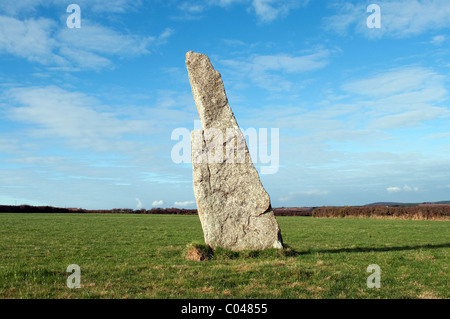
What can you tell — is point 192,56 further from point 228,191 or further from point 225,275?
point 225,275

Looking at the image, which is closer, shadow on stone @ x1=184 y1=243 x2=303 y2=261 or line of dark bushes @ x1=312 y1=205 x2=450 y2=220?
shadow on stone @ x1=184 y1=243 x2=303 y2=261

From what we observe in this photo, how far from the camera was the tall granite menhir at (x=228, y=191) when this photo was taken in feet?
41.1

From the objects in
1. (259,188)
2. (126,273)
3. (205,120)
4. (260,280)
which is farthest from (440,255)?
(126,273)

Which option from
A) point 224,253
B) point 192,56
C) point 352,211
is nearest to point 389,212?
point 352,211

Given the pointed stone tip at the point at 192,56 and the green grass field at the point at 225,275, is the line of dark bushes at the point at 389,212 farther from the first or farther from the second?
the pointed stone tip at the point at 192,56

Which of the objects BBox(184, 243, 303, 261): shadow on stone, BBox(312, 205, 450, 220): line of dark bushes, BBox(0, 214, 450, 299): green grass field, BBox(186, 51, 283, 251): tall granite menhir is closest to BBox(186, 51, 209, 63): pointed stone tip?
BBox(186, 51, 283, 251): tall granite menhir

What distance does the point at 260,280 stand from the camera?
9359mm

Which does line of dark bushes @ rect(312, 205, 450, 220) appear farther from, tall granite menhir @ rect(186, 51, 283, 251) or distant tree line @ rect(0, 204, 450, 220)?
tall granite menhir @ rect(186, 51, 283, 251)

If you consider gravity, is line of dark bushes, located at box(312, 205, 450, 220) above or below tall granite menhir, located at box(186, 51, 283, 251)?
below

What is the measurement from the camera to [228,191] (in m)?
12.6

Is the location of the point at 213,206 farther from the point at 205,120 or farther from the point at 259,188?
the point at 205,120

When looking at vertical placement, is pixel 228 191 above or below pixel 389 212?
above

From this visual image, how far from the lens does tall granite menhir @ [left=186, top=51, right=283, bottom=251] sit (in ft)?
41.1
